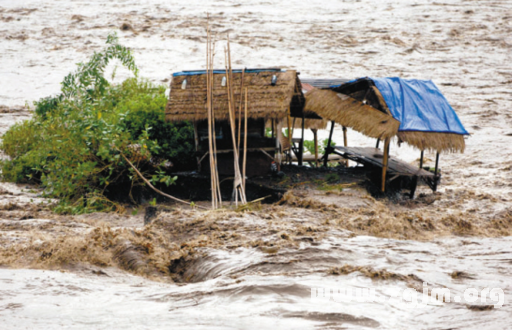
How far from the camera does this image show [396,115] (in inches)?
372

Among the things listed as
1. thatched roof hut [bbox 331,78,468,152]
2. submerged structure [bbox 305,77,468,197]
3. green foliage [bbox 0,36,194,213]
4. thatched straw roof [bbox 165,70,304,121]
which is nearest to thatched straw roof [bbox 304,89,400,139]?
submerged structure [bbox 305,77,468,197]

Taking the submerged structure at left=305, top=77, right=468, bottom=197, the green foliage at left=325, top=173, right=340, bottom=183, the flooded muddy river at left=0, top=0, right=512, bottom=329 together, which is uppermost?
the submerged structure at left=305, top=77, right=468, bottom=197

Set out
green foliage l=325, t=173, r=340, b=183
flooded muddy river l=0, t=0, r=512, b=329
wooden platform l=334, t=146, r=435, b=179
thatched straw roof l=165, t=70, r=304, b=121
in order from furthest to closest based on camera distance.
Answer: green foliage l=325, t=173, r=340, b=183 < wooden platform l=334, t=146, r=435, b=179 < thatched straw roof l=165, t=70, r=304, b=121 < flooded muddy river l=0, t=0, r=512, b=329

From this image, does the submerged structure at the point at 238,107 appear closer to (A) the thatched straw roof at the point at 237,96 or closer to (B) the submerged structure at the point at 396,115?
(A) the thatched straw roof at the point at 237,96

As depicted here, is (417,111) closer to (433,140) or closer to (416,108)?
(416,108)

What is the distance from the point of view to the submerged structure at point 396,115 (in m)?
9.27

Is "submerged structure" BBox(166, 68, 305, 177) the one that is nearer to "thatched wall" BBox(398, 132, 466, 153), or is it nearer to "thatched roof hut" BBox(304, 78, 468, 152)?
"thatched roof hut" BBox(304, 78, 468, 152)

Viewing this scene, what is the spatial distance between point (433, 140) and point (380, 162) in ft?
4.92

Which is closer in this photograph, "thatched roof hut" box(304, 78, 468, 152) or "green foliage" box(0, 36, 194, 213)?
"green foliage" box(0, 36, 194, 213)

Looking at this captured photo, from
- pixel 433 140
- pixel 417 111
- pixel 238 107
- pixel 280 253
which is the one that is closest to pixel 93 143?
pixel 238 107

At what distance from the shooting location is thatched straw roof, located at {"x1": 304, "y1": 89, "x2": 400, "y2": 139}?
921cm

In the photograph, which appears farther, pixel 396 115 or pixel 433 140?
pixel 396 115

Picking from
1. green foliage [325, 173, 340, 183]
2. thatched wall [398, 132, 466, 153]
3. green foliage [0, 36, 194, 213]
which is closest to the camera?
green foliage [0, 36, 194, 213]

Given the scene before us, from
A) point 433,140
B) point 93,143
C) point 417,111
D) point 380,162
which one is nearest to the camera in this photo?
point 93,143
